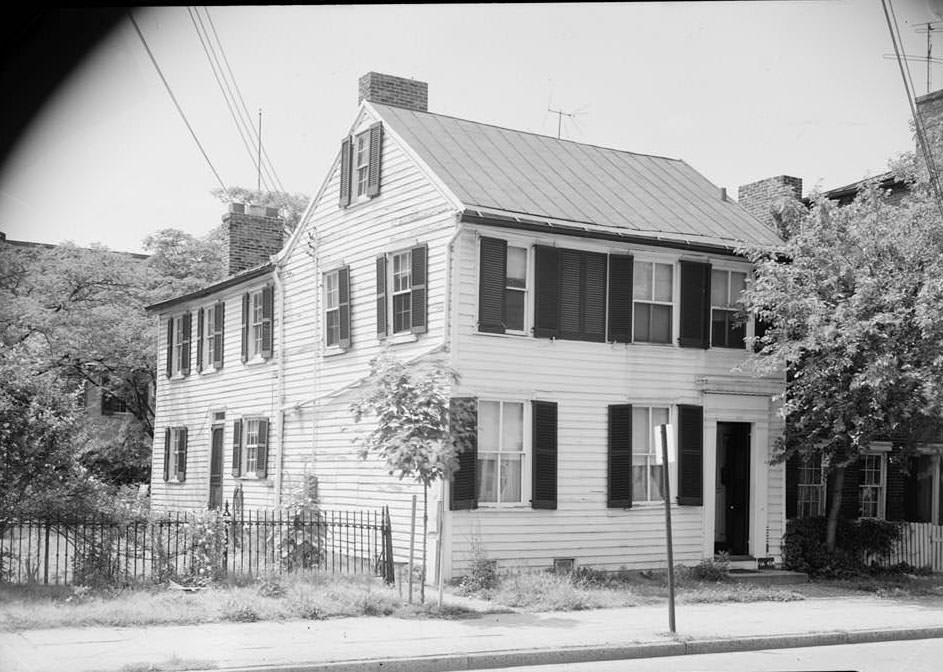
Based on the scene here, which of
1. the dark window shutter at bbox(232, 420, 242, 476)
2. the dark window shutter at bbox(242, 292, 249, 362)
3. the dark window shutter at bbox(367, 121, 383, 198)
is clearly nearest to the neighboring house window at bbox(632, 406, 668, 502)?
the dark window shutter at bbox(367, 121, 383, 198)

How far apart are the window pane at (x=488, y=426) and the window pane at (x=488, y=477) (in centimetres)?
17

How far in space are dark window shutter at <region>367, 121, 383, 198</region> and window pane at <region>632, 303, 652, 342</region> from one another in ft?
17.7

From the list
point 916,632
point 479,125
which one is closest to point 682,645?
point 916,632

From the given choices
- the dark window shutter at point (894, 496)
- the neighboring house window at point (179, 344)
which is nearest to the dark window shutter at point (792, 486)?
the dark window shutter at point (894, 496)

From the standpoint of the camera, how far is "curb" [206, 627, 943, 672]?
34.7ft

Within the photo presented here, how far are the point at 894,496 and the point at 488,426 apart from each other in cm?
970

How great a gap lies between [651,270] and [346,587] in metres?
8.45

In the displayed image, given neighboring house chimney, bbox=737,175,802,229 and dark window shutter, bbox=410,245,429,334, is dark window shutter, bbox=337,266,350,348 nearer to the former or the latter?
dark window shutter, bbox=410,245,429,334

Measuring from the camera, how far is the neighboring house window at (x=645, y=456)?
1923cm

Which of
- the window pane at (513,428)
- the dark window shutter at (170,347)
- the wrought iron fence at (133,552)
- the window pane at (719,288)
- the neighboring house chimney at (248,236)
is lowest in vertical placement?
the wrought iron fence at (133,552)

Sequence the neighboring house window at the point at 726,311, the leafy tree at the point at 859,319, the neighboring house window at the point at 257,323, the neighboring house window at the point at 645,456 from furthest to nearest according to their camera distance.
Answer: the neighboring house window at the point at 257,323 → the neighboring house window at the point at 726,311 → the neighboring house window at the point at 645,456 → the leafy tree at the point at 859,319

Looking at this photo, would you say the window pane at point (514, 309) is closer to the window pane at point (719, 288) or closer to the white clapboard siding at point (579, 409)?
the white clapboard siding at point (579, 409)

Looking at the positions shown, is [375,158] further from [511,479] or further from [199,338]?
[199,338]

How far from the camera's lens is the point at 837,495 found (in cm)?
1980
